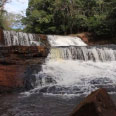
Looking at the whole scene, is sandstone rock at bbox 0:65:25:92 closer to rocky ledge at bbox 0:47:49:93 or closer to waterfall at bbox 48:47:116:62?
rocky ledge at bbox 0:47:49:93

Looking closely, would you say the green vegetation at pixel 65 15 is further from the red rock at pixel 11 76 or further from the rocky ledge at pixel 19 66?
the red rock at pixel 11 76

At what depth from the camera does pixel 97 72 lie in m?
12.9

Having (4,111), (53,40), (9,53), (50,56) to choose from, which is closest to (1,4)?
(53,40)

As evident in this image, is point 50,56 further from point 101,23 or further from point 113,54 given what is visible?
point 101,23

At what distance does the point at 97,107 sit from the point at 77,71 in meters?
8.94

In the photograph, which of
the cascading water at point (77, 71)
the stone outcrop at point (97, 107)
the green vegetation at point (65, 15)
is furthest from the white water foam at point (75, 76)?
the green vegetation at point (65, 15)

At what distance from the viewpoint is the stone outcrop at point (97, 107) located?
13.2 feet

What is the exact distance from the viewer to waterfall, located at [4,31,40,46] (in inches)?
744

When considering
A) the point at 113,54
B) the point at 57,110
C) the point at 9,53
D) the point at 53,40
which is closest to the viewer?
the point at 57,110

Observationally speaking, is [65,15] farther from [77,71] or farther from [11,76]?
[11,76]

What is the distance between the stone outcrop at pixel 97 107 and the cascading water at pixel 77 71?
4687mm

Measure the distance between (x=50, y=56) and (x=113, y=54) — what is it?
16.0 feet

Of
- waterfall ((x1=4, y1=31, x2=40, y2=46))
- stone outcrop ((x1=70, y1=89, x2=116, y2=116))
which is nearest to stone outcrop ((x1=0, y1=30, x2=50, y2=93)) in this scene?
waterfall ((x1=4, y1=31, x2=40, y2=46))

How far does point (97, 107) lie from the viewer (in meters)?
4.03
